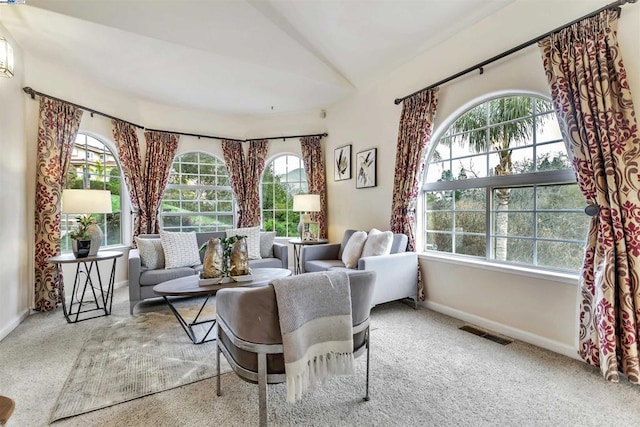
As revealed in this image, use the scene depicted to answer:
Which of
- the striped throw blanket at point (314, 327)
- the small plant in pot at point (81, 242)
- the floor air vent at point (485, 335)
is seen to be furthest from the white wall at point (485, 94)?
the small plant in pot at point (81, 242)

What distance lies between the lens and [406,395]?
6.11 feet

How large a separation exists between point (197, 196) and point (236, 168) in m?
0.91

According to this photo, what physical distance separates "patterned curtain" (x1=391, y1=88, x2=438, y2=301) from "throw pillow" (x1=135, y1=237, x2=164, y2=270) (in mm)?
3023

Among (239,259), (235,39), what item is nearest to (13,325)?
(239,259)

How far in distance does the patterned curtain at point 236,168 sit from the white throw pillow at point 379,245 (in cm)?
301

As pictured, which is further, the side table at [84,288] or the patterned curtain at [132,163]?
the patterned curtain at [132,163]

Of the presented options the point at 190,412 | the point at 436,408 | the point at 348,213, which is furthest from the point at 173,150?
the point at 436,408

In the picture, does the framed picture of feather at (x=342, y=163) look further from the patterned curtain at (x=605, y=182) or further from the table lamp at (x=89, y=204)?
the table lamp at (x=89, y=204)

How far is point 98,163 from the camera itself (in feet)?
14.5

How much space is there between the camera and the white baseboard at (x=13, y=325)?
8.95 feet

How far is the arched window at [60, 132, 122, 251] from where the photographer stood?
4039 mm

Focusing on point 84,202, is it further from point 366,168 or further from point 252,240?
point 366,168

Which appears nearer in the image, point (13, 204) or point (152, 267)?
point (13, 204)

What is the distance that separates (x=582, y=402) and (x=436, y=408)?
2.96 feet
